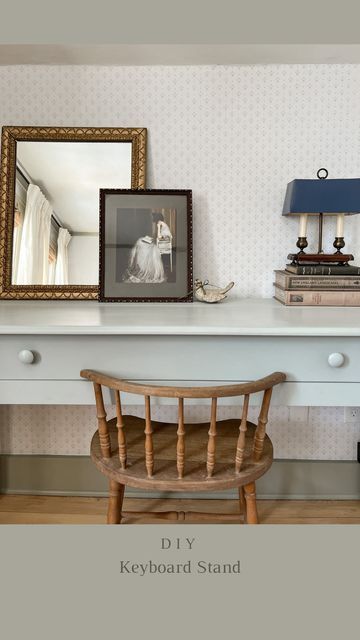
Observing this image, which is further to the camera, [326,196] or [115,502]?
[326,196]

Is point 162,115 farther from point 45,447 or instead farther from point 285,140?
point 45,447

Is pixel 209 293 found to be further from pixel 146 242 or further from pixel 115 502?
pixel 115 502

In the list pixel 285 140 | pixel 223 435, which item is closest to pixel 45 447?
pixel 223 435

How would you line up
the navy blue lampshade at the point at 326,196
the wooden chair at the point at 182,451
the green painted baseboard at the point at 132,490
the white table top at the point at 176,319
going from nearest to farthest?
the wooden chair at the point at 182,451
the white table top at the point at 176,319
the navy blue lampshade at the point at 326,196
the green painted baseboard at the point at 132,490

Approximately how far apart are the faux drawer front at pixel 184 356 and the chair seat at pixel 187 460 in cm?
26

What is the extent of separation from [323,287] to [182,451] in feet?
2.83

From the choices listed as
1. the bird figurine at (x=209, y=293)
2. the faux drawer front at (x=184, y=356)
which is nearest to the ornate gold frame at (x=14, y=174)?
the bird figurine at (x=209, y=293)

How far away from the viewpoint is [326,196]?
1.74 meters

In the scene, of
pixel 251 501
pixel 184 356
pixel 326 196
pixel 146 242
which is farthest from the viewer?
pixel 146 242

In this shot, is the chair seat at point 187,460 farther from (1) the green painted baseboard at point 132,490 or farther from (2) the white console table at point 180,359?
(1) the green painted baseboard at point 132,490

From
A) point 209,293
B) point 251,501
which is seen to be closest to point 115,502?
point 251,501

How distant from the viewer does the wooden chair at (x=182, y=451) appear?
1242 millimetres

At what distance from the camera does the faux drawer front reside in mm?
1402

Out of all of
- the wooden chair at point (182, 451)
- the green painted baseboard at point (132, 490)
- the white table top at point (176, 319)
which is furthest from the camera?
the green painted baseboard at point (132, 490)
